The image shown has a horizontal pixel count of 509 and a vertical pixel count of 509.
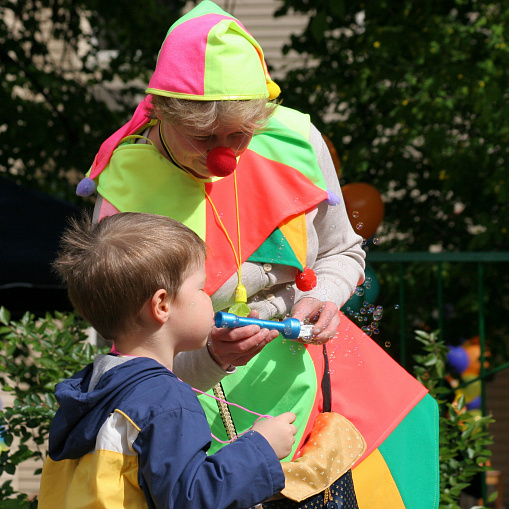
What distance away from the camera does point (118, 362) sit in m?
1.50

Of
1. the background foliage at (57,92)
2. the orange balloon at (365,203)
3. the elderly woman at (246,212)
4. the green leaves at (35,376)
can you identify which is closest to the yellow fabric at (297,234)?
the elderly woman at (246,212)

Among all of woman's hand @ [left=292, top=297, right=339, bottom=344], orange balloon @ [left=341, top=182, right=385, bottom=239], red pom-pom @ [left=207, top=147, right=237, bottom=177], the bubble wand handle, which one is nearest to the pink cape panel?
woman's hand @ [left=292, top=297, right=339, bottom=344]

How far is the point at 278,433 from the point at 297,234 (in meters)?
0.57

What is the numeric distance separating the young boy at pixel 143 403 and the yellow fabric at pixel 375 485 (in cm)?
38

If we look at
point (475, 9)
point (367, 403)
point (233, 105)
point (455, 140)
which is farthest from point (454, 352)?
point (233, 105)

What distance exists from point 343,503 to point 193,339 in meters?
0.51

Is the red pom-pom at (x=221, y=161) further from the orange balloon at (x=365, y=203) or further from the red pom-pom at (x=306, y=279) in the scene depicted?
the orange balloon at (x=365, y=203)

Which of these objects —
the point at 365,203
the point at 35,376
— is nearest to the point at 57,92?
the point at 365,203

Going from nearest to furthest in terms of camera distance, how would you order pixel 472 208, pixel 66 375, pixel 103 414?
pixel 103 414, pixel 66 375, pixel 472 208

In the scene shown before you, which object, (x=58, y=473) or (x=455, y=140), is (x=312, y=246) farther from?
(x=455, y=140)

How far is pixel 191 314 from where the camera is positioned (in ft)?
5.11

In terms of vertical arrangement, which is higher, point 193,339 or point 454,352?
point 193,339

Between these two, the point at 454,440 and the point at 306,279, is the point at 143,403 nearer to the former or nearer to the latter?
the point at 306,279

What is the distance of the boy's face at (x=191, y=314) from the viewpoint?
1553 millimetres
